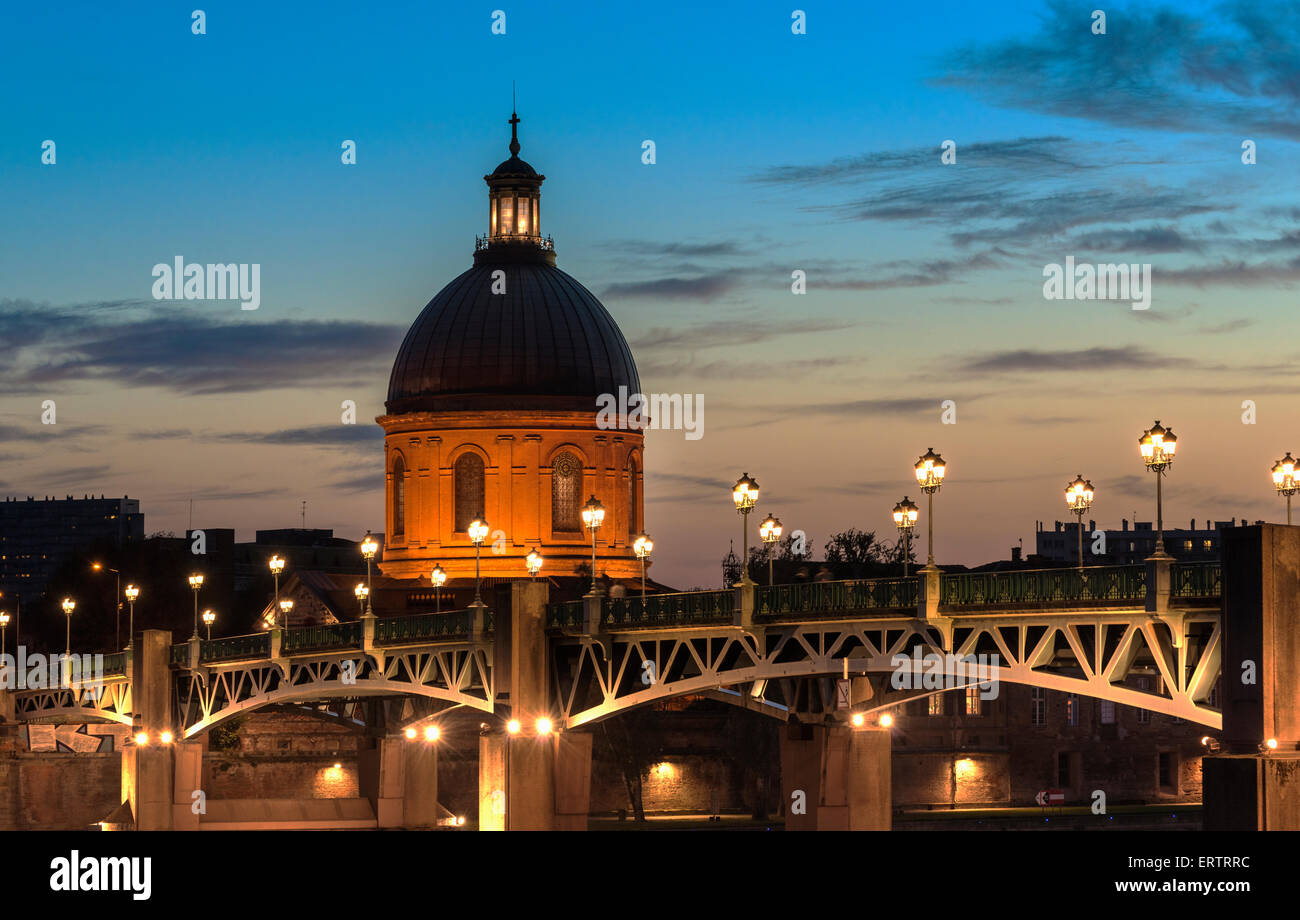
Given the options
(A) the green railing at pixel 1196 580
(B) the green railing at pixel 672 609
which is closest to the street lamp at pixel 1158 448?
(A) the green railing at pixel 1196 580

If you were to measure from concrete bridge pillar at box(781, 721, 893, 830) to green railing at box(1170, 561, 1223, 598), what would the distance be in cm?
2572

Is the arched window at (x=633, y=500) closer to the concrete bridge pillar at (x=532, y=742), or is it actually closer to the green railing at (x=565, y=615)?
the green railing at (x=565, y=615)

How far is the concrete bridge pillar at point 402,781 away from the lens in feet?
321

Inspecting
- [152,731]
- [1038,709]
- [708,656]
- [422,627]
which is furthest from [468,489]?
[708,656]

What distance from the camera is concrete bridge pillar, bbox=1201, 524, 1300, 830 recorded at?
42.5 metres

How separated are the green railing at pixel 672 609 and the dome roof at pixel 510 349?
47197 mm

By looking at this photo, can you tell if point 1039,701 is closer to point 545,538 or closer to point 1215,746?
point 545,538

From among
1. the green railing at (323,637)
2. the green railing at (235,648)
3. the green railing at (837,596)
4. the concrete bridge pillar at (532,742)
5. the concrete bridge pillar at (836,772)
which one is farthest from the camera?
the green railing at (235,648)

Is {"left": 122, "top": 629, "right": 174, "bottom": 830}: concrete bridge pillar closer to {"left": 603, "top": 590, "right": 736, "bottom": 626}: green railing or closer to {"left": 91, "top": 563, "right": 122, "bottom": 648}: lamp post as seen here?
{"left": 91, "top": 563, "right": 122, "bottom": 648}: lamp post

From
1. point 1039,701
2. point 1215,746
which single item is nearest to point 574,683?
point 1215,746

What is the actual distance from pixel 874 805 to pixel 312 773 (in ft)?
172

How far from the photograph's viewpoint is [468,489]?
113 metres

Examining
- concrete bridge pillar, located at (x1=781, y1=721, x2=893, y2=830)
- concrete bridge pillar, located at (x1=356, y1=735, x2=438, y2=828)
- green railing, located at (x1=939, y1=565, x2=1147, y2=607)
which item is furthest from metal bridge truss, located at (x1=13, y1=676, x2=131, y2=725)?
green railing, located at (x1=939, y1=565, x2=1147, y2=607)

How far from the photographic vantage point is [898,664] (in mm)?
52094
